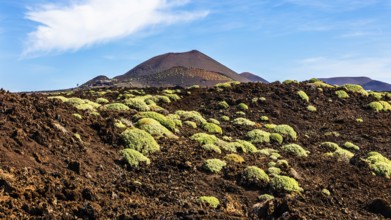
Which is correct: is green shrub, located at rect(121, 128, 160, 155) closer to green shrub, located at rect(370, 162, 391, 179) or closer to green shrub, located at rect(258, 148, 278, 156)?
green shrub, located at rect(258, 148, 278, 156)

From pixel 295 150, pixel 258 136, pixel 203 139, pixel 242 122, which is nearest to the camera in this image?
pixel 203 139

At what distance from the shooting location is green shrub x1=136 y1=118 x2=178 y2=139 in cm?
1986

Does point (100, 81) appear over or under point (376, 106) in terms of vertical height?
over

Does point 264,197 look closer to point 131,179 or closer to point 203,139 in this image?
point 131,179

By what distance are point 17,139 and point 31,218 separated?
17.9ft

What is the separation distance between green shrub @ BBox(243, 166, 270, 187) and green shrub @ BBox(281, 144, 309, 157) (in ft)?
17.5

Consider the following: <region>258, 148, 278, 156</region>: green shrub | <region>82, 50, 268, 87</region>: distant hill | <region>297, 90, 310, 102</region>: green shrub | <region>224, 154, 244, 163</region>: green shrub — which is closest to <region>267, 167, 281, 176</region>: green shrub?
<region>224, 154, 244, 163</region>: green shrub

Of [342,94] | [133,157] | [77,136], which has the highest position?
[342,94]

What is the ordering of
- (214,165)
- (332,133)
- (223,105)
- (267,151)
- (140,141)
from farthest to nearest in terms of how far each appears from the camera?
(223,105) → (332,133) → (267,151) → (140,141) → (214,165)

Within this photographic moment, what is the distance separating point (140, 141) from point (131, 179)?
11.8 ft

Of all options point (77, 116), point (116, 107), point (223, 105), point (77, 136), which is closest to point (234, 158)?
point (77, 136)

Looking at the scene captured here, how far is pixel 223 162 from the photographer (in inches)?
691

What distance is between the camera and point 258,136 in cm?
2331

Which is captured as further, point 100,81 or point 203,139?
point 100,81
